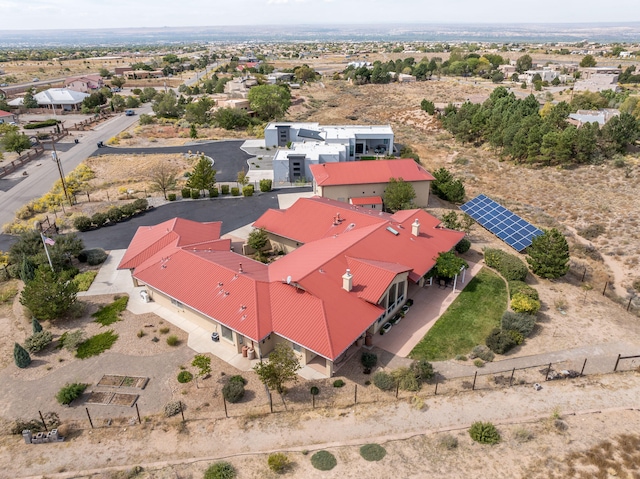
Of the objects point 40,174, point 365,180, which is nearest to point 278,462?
point 365,180

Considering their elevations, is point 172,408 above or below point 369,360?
below

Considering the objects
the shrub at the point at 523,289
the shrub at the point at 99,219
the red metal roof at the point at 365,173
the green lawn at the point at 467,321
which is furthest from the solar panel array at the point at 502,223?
the shrub at the point at 99,219

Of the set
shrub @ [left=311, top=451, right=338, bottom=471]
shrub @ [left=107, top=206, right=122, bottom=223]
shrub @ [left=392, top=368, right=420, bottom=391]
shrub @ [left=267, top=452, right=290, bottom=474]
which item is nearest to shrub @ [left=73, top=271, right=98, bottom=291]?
shrub @ [left=107, top=206, right=122, bottom=223]

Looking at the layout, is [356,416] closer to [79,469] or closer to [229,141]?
[79,469]

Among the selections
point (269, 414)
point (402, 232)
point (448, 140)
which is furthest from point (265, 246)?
point (448, 140)

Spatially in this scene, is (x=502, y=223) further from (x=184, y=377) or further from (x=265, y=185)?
(x=184, y=377)

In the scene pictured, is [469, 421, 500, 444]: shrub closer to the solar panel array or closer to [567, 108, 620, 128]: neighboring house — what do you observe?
the solar panel array
